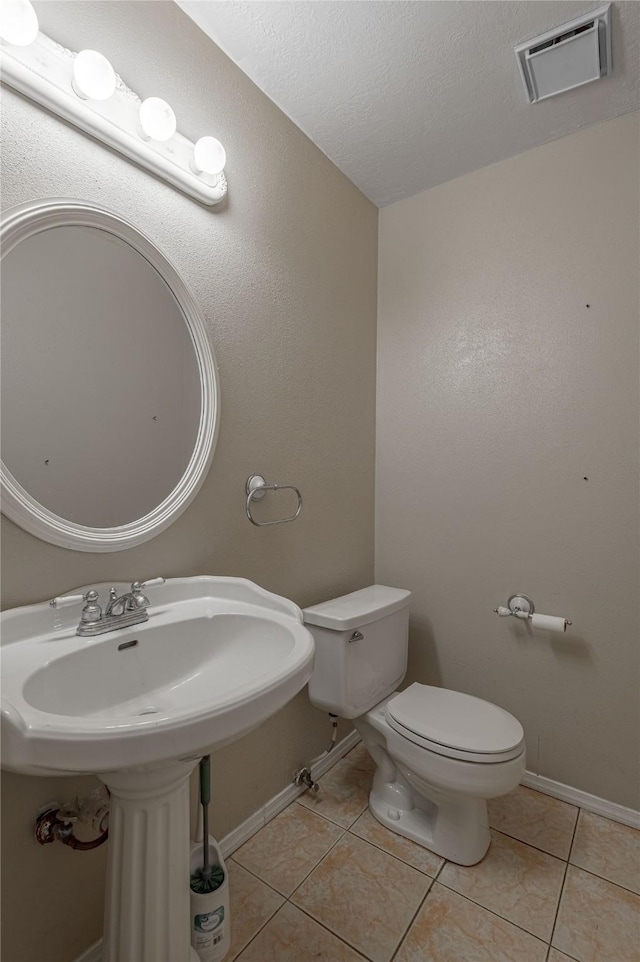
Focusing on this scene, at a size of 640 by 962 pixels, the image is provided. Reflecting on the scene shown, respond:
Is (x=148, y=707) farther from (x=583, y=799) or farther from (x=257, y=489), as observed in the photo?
(x=583, y=799)

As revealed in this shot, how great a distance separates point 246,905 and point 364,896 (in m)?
0.32

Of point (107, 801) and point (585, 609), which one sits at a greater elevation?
point (585, 609)

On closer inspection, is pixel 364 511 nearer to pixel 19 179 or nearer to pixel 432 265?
pixel 432 265

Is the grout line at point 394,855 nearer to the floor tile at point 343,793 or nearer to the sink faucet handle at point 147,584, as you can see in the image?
the floor tile at point 343,793

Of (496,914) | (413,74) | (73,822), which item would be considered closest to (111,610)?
(73,822)

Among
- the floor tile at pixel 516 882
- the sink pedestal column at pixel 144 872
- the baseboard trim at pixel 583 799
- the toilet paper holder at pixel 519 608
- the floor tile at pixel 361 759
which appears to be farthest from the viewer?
the floor tile at pixel 361 759

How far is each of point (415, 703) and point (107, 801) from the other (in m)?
0.94

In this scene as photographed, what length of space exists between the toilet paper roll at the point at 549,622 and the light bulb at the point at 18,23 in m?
2.06

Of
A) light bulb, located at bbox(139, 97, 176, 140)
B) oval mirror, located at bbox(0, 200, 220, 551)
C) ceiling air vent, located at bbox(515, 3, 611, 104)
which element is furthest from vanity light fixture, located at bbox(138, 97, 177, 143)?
ceiling air vent, located at bbox(515, 3, 611, 104)

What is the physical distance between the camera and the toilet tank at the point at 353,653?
149cm


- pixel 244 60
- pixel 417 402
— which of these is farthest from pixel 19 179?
pixel 417 402

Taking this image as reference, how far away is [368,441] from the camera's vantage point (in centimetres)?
204

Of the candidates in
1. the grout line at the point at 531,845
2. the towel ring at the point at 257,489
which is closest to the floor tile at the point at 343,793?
the grout line at the point at 531,845

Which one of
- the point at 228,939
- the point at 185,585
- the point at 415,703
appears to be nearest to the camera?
the point at 228,939
